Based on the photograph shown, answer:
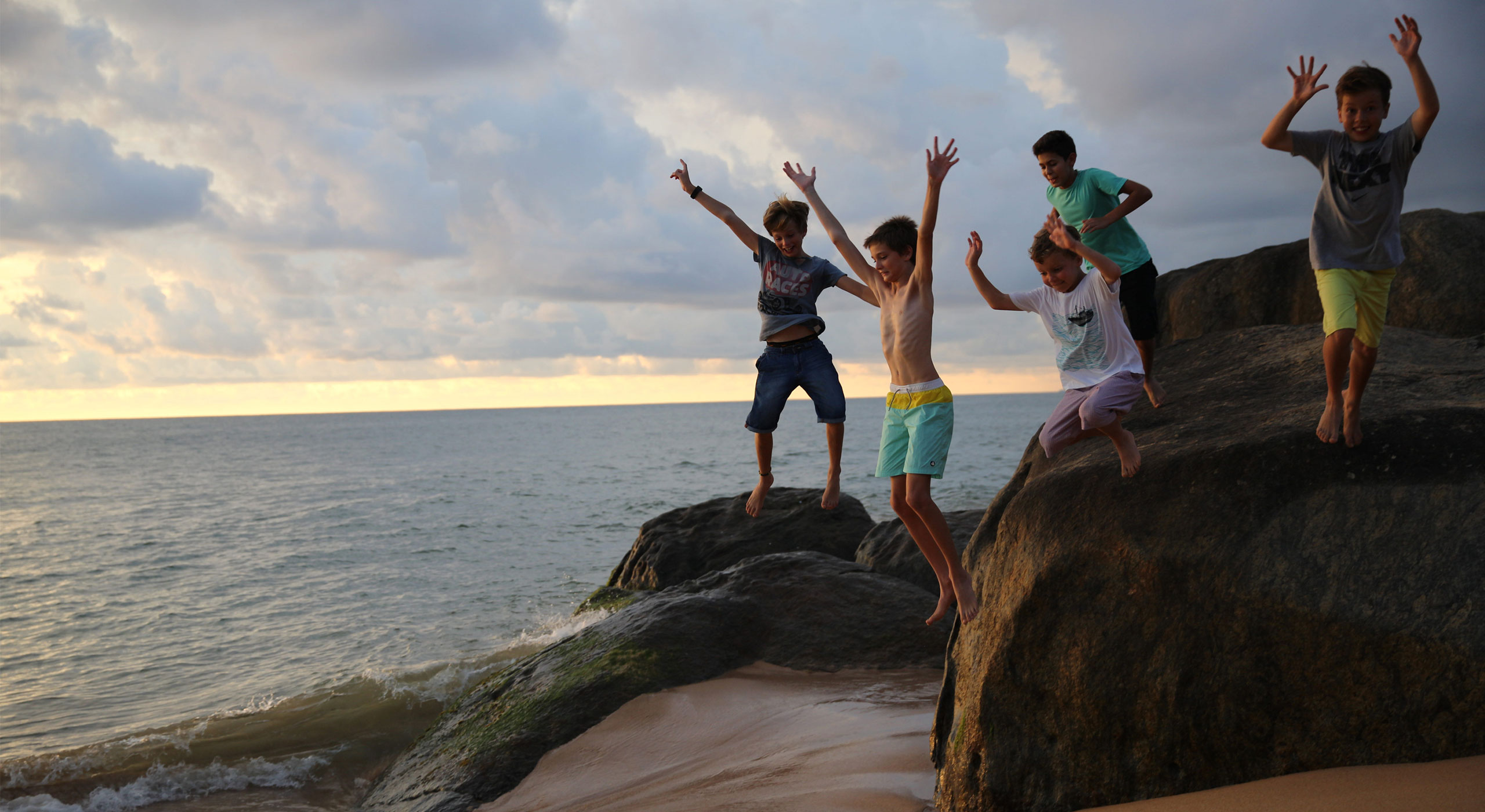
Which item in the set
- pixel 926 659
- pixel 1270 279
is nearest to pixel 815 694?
pixel 926 659

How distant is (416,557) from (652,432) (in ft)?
297

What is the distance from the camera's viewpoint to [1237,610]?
3871mm

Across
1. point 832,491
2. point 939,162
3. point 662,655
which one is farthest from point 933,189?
point 662,655

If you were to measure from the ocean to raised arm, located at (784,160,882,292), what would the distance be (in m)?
7.01

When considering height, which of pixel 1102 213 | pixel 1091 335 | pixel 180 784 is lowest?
pixel 180 784

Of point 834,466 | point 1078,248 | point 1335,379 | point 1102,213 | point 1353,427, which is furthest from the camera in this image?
point 834,466

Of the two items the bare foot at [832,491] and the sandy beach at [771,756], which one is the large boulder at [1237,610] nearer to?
the sandy beach at [771,756]

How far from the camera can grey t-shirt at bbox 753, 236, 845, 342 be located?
21.5 feet

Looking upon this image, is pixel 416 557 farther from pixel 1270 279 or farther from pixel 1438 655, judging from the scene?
pixel 1438 655

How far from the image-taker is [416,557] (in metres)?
23.3

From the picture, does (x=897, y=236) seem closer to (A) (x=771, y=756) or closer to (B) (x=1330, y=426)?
(B) (x=1330, y=426)

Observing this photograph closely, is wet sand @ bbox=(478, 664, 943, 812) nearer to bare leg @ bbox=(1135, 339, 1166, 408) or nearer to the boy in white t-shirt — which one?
the boy in white t-shirt

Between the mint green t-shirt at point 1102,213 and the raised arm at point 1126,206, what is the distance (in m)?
0.06

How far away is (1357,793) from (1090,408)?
1.93 meters
